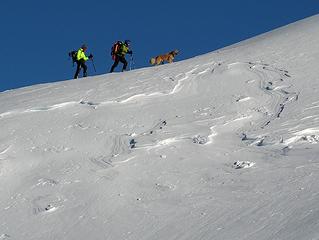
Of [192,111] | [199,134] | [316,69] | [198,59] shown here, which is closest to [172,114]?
[192,111]

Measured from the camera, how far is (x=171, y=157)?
9.88 m

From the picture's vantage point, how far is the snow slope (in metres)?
7.67

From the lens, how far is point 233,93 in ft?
43.0

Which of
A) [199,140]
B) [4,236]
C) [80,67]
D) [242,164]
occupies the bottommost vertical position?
[4,236]

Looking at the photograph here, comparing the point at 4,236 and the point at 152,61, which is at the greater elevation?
the point at 152,61

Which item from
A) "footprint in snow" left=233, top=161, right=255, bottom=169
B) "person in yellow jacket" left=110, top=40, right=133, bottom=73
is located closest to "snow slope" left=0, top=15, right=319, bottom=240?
"footprint in snow" left=233, top=161, right=255, bottom=169

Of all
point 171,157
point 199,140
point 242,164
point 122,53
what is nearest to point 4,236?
point 171,157

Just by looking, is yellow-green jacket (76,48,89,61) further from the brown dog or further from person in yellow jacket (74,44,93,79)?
the brown dog

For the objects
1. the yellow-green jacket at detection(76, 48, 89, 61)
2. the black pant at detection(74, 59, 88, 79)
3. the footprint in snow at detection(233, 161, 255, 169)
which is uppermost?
the yellow-green jacket at detection(76, 48, 89, 61)

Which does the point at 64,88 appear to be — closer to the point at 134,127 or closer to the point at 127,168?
the point at 134,127

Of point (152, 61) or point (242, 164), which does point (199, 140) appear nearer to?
point (242, 164)

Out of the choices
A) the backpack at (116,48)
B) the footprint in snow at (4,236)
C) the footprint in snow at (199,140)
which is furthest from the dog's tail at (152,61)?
the footprint in snow at (4,236)

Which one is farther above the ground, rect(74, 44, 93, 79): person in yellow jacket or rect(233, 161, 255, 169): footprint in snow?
rect(74, 44, 93, 79): person in yellow jacket

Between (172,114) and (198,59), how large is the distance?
572cm
